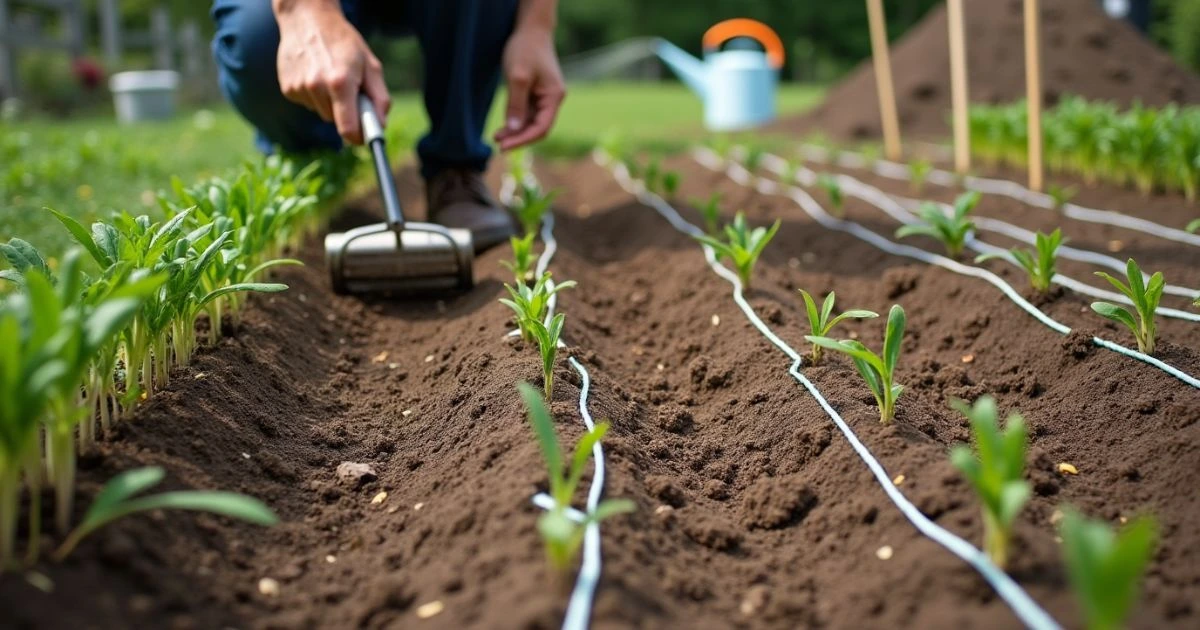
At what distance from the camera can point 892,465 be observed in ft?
6.30

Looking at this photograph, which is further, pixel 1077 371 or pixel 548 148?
pixel 548 148

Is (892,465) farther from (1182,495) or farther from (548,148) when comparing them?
(548,148)

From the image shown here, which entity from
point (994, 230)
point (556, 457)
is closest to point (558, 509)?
point (556, 457)

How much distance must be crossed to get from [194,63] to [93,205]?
1353 centimetres

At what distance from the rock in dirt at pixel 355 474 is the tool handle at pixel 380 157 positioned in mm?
1110

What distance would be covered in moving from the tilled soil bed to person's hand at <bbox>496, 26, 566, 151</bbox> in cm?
74

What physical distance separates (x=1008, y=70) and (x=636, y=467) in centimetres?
901

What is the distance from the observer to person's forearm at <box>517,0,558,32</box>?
3789 mm

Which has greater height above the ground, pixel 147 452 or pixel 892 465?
pixel 147 452

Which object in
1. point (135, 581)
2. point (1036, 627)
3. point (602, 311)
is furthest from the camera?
point (602, 311)

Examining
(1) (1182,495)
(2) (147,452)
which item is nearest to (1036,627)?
(1) (1182,495)

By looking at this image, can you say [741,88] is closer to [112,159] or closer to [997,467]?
[112,159]

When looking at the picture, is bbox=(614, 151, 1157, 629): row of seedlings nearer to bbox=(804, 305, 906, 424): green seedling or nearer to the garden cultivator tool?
bbox=(804, 305, 906, 424): green seedling

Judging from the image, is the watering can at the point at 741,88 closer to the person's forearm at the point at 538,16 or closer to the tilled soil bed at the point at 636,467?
the person's forearm at the point at 538,16
